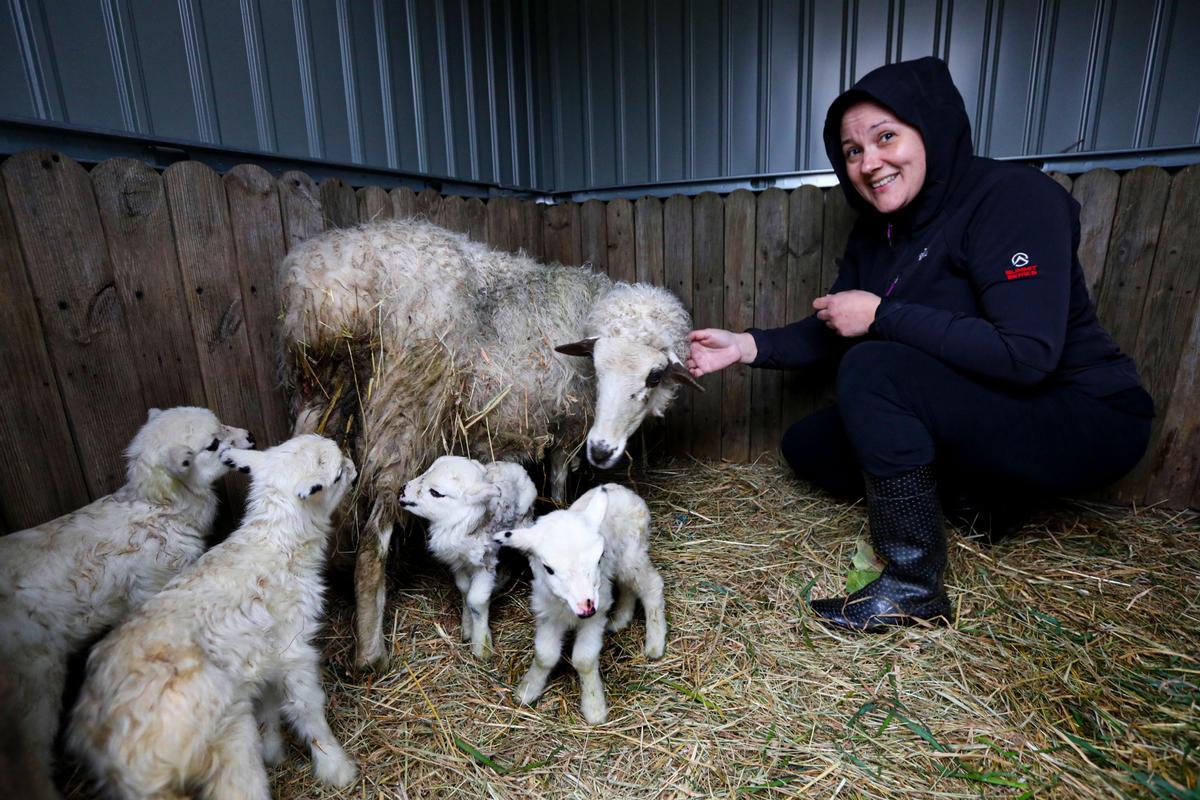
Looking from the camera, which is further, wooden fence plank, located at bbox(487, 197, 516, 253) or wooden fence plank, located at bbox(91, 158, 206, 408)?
wooden fence plank, located at bbox(487, 197, 516, 253)

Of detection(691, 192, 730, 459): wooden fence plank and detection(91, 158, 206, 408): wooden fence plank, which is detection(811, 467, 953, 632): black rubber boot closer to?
detection(691, 192, 730, 459): wooden fence plank

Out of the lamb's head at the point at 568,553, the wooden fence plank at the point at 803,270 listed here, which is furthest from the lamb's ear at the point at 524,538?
the wooden fence plank at the point at 803,270

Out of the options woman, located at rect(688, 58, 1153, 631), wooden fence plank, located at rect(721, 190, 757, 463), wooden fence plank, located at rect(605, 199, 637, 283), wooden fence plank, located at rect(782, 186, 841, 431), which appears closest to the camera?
woman, located at rect(688, 58, 1153, 631)

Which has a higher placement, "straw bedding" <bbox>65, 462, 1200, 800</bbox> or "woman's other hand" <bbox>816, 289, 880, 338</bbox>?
"woman's other hand" <bbox>816, 289, 880, 338</bbox>

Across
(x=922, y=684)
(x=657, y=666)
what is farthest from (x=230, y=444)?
(x=922, y=684)

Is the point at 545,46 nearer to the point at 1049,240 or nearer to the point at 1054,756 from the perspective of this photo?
the point at 1049,240

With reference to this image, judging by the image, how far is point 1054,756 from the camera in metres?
1.65

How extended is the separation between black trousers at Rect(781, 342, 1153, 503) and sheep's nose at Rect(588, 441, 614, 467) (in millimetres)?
990

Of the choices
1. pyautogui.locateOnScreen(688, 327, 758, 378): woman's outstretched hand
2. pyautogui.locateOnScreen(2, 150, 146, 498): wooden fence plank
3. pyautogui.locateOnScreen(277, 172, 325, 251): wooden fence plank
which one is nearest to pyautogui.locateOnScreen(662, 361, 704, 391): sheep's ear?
pyautogui.locateOnScreen(688, 327, 758, 378): woman's outstretched hand

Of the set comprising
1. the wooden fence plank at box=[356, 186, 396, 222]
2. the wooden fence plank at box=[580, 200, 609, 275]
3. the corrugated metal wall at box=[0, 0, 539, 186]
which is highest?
the corrugated metal wall at box=[0, 0, 539, 186]

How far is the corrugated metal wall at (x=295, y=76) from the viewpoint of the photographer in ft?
6.49

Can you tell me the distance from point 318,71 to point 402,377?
177 cm

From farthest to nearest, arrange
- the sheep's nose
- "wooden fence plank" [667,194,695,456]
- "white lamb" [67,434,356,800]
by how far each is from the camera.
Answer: "wooden fence plank" [667,194,695,456]
the sheep's nose
"white lamb" [67,434,356,800]

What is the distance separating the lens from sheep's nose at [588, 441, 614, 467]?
2.43 meters
